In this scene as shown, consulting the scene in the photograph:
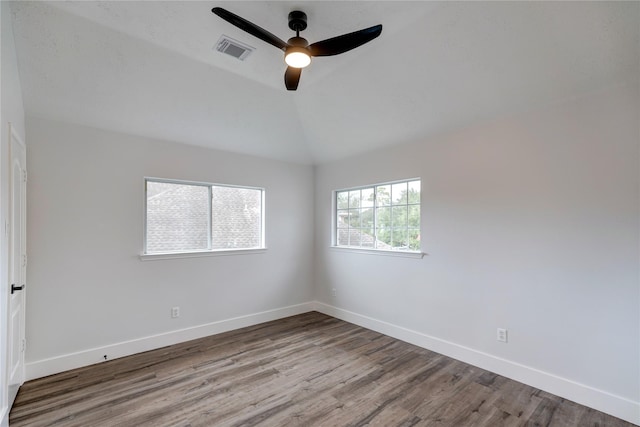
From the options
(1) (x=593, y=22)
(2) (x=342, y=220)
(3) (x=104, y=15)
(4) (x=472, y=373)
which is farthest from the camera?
(2) (x=342, y=220)

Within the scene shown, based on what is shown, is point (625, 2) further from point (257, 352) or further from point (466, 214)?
point (257, 352)

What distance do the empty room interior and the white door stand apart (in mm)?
39

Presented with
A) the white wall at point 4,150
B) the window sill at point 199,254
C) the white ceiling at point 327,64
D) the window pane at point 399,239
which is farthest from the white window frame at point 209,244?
the window pane at point 399,239

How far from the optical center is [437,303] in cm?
344

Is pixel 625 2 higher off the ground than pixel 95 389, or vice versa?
pixel 625 2

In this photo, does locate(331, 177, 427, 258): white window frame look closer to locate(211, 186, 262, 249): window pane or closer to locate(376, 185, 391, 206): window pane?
locate(376, 185, 391, 206): window pane

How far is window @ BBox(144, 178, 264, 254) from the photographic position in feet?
11.9

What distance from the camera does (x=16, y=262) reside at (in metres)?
2.36

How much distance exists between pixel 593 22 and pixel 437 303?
2764 mm

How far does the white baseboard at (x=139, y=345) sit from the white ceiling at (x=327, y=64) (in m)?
2.37

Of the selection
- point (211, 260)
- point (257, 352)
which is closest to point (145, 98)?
point (211, 260)

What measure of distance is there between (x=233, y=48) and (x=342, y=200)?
2.70 m

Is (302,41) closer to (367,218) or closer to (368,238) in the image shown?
(367,218)

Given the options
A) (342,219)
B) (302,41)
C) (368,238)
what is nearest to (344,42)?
(302,41)
